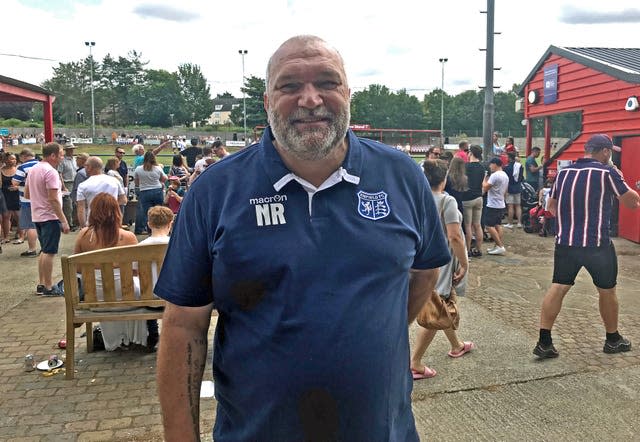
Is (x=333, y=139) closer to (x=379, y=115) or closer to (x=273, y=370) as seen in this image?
(x=273, y=370)

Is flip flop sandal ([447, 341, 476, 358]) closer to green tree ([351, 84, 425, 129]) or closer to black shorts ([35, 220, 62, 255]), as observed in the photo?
black shorts ([35, 220, 62, 255])

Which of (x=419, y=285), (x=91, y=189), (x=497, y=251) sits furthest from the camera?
(x=497, y=251)

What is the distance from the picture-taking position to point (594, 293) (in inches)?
273

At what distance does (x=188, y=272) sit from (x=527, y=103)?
1591 cm

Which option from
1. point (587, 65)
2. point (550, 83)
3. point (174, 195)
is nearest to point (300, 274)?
point (174, 195)

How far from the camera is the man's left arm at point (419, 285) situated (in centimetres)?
215

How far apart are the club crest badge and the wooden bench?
3.18 meters

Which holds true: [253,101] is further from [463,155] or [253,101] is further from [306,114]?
[306,114]

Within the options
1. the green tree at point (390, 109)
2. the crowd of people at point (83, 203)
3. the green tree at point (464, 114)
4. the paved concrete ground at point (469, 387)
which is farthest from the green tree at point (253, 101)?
the paved concrete ground at point (469, 387)

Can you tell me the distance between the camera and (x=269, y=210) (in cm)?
165

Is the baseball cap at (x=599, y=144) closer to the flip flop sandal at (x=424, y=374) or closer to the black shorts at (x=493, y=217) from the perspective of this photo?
the flip flop sandal at (x=424, y=374)

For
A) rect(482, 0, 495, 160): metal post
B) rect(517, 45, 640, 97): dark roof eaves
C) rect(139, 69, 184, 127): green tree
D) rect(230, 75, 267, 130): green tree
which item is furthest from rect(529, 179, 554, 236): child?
rect(139, 69, 184, 127): green tree

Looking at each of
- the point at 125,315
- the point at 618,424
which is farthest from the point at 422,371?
the point at 125,315

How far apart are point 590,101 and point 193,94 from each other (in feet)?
309
